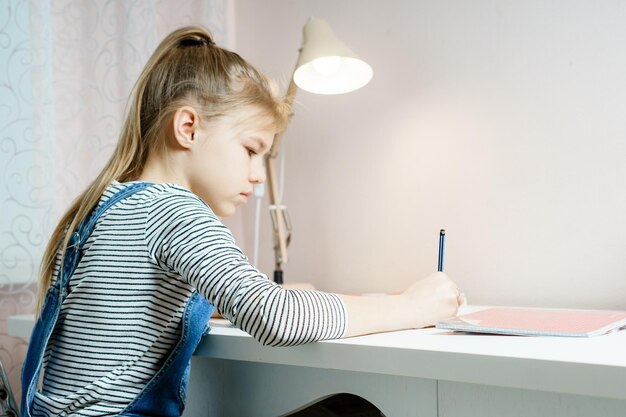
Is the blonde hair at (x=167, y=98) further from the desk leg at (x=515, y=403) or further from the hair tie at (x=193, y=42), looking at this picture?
the desk leg at (x=515, y=403)

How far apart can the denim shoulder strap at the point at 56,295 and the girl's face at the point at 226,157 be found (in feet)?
0.39

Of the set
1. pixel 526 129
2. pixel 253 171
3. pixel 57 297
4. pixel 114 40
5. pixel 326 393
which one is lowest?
pixel 326 393

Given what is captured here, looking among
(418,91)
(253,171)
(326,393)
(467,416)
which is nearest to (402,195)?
(418,91)

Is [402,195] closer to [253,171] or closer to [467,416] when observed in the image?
[253,171]

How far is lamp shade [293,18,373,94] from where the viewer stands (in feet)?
4.00

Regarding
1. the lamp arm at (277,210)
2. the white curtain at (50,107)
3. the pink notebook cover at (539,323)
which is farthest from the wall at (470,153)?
the white curtain at (50,107)

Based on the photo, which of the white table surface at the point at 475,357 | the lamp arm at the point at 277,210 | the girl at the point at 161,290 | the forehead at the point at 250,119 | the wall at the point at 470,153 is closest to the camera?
the white table surface at the point at 475,357

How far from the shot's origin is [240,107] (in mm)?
904

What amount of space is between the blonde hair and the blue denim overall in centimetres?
7

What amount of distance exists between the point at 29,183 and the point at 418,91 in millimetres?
781

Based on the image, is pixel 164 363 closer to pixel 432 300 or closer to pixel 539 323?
pixel 432 300

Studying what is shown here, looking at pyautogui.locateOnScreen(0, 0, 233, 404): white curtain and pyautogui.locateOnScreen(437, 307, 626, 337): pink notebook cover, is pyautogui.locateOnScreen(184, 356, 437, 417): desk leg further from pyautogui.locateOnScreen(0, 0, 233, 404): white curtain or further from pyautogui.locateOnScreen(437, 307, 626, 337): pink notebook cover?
pyautogui.locateOnScreen(0, 0, 233, 404): white curtain

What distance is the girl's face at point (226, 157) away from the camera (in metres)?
0.89

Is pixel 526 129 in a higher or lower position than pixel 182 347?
higher
